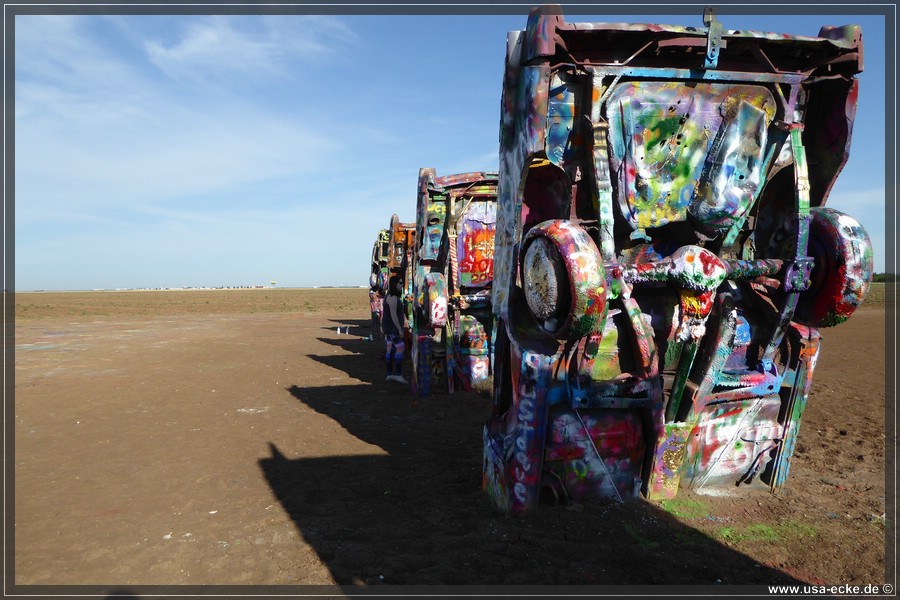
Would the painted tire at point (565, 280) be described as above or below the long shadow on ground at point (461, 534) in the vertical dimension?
above

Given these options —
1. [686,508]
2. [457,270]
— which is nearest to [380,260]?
[457,270]

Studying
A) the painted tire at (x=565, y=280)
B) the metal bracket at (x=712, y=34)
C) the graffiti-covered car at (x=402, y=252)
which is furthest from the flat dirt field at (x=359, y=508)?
the metal bracket at (x=712, y=34)

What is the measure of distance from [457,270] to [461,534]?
5.11 metres

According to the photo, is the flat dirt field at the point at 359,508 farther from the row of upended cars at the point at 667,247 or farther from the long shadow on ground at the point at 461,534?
the row of upended cars at the point at 667,247

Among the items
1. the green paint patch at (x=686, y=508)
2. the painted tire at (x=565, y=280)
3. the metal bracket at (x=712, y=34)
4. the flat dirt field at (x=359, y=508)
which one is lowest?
the flat dirt field at (x=359, y=508)

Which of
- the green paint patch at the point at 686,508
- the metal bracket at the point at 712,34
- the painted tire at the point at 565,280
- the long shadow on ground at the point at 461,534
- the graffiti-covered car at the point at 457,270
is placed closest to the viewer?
the painted tire at the point at 565,280

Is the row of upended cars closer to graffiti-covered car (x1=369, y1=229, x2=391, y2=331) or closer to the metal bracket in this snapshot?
the metal bracket

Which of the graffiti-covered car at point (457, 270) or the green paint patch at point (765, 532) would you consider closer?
the green paint patch at point (765, 532)

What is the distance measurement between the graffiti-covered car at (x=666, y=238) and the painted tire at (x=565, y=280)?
1.0 inches

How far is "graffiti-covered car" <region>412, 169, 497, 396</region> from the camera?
28.5ft

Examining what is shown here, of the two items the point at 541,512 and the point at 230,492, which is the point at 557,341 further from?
the point at 230,492

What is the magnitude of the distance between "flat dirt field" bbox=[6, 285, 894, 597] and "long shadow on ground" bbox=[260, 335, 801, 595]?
0.01 meters

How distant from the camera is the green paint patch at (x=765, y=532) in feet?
12.9

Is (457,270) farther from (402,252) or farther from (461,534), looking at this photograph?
(461,534)
